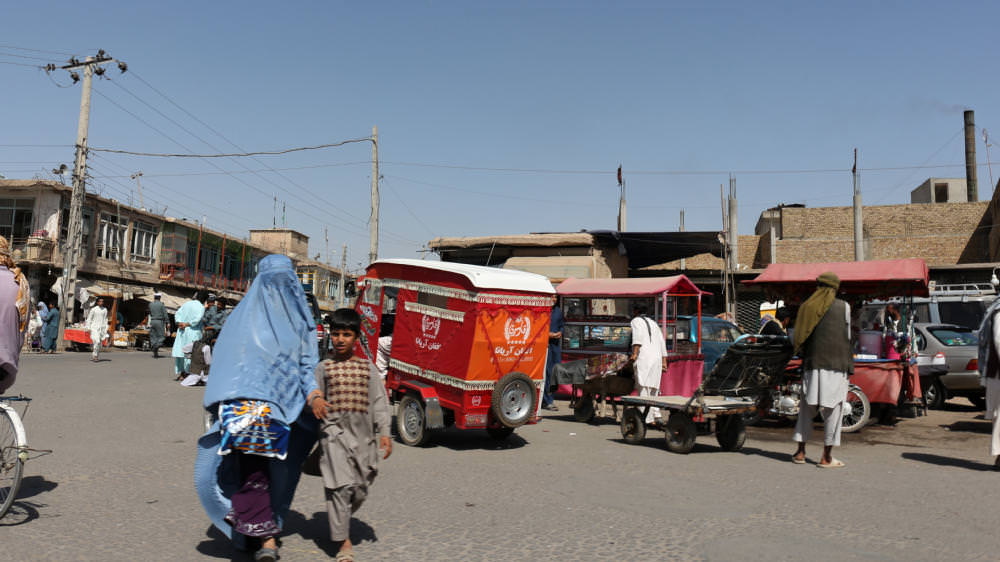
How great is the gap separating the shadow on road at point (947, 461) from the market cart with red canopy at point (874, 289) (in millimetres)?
2192

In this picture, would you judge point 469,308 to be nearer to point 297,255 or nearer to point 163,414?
point 163,414

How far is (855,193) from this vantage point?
37.4 meters

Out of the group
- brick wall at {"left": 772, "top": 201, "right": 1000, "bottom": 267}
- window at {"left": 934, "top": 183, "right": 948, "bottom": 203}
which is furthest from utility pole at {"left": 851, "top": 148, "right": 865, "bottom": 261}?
window at {"left": 934, "top": 183, "right": 948, "bottom": 203}

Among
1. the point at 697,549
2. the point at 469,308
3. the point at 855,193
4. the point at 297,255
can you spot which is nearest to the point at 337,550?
the point at 697,549

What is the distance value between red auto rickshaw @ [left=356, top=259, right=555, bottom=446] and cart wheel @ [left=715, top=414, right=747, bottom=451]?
2.27m

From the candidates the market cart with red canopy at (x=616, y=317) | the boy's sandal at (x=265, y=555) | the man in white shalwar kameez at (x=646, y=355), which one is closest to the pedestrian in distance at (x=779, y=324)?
the market cart with red canopy at (x=616, y=317)

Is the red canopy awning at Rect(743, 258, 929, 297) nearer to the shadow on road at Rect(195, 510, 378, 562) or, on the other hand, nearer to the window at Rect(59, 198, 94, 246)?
the shadow on road at Rect(195, 510, 378, 562)

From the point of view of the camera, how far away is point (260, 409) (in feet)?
13.4

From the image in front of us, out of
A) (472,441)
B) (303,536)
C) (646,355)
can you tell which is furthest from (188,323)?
(303,536)

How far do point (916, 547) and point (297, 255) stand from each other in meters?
66.4

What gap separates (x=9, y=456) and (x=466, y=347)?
467cm

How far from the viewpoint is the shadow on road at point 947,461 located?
313 inches

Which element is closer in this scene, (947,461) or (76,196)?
(947,461)

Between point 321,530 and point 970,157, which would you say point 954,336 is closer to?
point 321,530
